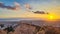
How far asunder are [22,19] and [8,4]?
0.77 feet

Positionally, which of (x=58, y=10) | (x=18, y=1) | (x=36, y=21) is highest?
(x=18, y=1)

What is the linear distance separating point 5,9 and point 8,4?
7 cm

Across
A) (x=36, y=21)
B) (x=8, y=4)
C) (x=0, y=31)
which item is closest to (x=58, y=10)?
(x=36, y=21)

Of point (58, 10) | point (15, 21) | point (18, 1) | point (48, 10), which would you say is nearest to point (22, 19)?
point (15, 21)

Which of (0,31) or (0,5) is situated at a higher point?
(0,5)

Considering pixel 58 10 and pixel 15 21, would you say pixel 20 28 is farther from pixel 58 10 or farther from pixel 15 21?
pixel 58 10

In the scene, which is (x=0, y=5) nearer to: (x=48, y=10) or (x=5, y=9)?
(x=5, y=9)

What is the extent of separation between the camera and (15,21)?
1412 millimetres

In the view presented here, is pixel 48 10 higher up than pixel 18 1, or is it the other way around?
pixel 18 1

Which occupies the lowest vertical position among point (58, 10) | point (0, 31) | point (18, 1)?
point (0, 31)

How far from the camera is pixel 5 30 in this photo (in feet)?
4.59

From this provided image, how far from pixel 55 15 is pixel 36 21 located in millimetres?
229

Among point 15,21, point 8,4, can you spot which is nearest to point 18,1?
point 8,4

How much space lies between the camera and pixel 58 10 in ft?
4.72
